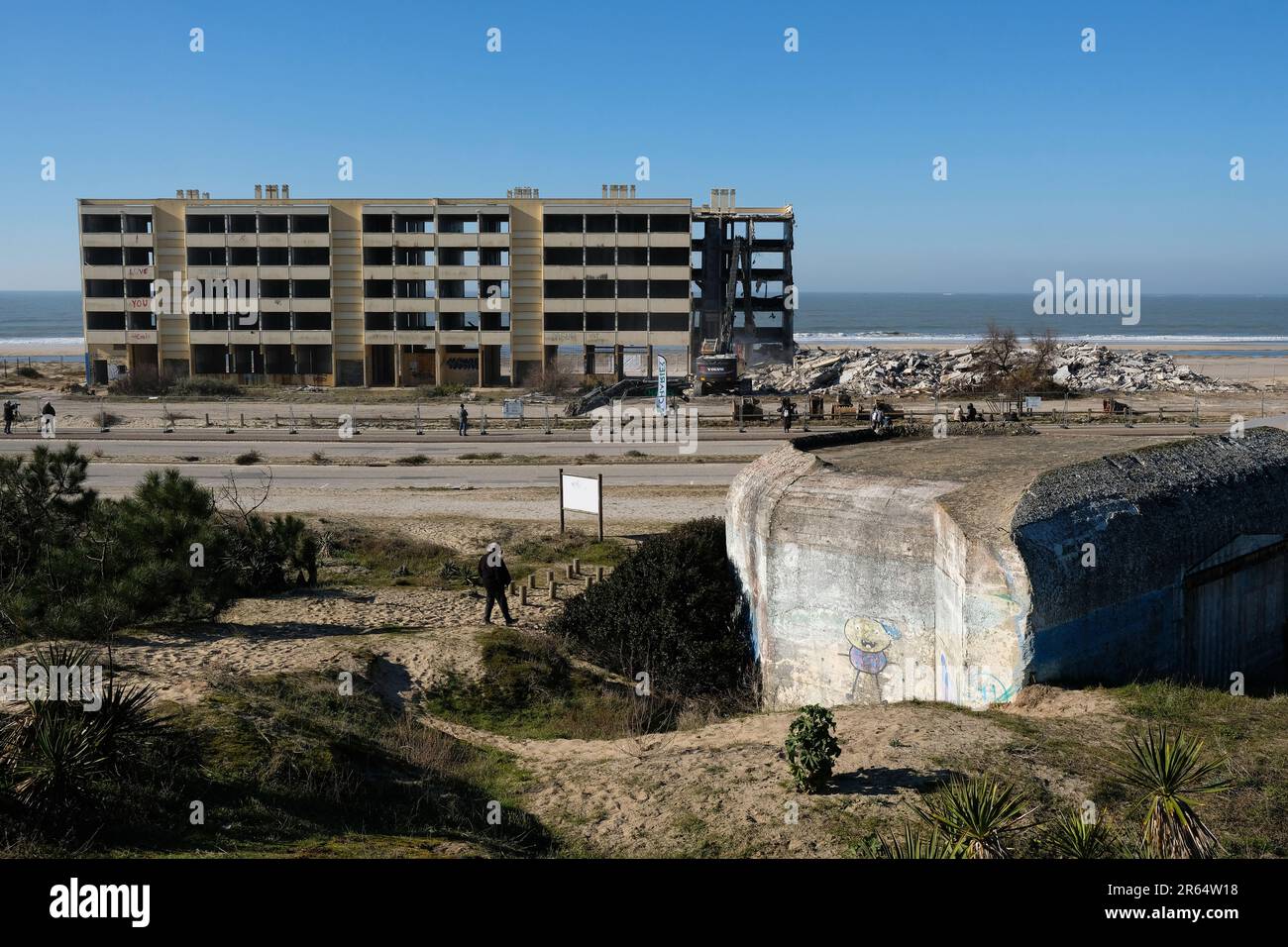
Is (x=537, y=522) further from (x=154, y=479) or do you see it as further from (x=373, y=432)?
(x=373, y=432)

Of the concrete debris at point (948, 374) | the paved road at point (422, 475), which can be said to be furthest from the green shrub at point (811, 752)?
the concrete debris at point (948, 374)

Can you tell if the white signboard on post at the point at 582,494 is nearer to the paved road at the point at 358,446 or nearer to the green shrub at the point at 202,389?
the paved road at the point at 358,446

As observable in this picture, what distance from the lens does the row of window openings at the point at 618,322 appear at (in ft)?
250

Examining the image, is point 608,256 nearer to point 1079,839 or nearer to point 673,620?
point 673,620

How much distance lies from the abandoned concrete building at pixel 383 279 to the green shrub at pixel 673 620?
184 ft

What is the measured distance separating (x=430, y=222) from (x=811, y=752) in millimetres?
70176

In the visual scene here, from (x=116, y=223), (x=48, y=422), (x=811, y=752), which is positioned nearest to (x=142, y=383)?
(x=116, y=223)

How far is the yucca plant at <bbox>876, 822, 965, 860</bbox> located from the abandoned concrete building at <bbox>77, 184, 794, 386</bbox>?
6629 cm

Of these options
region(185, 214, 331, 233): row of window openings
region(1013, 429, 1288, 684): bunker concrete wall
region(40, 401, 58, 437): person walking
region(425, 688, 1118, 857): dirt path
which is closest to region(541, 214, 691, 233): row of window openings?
region(185, 214, 331, 233): row of window openings

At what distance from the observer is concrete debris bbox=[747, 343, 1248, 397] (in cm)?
6794

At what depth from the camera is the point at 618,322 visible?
76438 millimetres

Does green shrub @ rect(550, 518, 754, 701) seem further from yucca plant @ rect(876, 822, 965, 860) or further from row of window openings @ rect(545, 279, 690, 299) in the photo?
row of window openings @ rect(545, 279, 690, 299)
